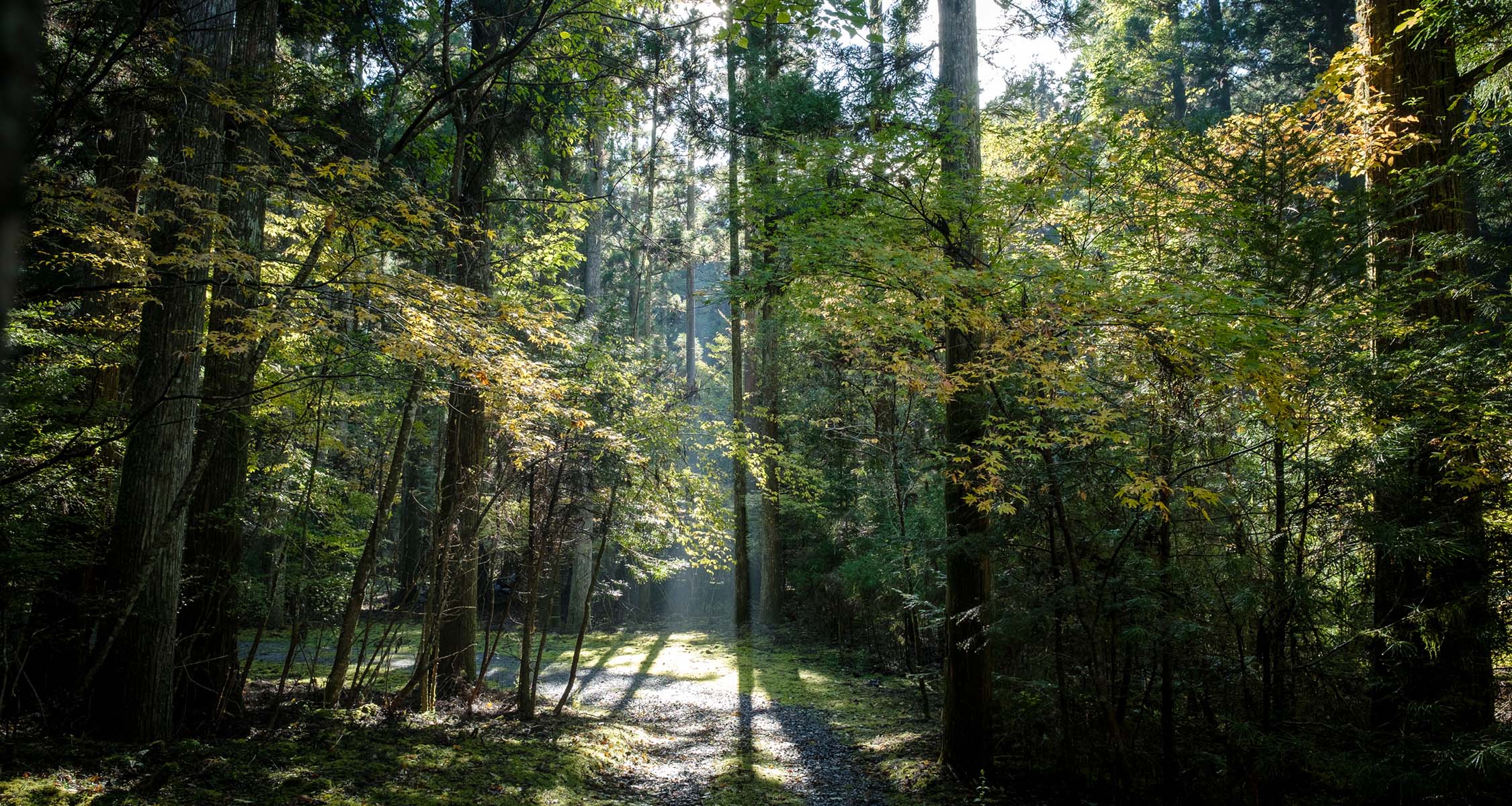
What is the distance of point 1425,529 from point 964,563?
3.10m

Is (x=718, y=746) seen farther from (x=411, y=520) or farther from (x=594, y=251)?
(x=594, y=251)

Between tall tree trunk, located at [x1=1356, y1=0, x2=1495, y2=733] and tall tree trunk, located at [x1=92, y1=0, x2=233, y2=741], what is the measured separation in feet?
26.4

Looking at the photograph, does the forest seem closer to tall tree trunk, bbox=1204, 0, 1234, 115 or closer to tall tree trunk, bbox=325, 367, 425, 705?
tall tree trunk, bbox=325, 367, 425, 705

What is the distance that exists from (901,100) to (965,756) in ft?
30.8

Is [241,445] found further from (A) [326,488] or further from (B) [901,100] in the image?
(B) [901,100]

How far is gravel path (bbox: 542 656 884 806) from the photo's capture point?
21.8 feet

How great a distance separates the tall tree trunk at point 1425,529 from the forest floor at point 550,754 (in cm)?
322

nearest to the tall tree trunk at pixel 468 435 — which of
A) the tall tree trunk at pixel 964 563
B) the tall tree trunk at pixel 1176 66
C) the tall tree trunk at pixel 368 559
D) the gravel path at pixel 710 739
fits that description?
the tall tree trunk at pixel 368 559

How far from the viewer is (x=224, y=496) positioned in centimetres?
675

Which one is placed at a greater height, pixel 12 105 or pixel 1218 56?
pixel 1218 56

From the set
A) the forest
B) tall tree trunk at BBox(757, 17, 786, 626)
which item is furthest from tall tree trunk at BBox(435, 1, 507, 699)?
tall tree trunk at BBox(757, 17, 786, 626)

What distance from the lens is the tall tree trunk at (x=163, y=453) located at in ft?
17.5

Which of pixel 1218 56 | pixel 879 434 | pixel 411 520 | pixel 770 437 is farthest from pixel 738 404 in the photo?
pixel 1218 56

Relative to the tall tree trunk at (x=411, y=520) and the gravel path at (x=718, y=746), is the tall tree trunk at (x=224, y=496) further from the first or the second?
the tall tree trunk at (x=411, y=520)
